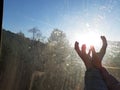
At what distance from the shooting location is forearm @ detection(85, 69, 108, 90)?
0.25m

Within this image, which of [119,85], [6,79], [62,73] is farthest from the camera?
[62,73]

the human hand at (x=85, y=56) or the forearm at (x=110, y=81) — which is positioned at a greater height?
the human hand at (x=85, y=56)

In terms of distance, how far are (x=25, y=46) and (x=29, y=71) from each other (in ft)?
0.35

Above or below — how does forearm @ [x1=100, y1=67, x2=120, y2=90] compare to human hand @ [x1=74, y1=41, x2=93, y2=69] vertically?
below

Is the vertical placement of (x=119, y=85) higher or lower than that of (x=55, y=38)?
lower

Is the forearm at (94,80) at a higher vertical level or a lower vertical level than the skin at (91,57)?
lower

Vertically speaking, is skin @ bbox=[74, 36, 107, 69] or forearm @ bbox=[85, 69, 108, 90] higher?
skin @ bbox=[74, 36, 107, 69]

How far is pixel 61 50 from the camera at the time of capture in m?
0.98

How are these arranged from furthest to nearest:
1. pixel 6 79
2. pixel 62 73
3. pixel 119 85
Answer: pixel 62 73 < pixel 6 79 < pixel 119 85

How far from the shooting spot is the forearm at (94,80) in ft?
0.80

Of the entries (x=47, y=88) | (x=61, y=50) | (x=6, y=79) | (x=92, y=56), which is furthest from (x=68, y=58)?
(x=92, y=56)

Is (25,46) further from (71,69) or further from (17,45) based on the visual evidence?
(71,69)

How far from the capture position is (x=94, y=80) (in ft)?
0.83

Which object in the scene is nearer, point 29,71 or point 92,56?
point 92,56
